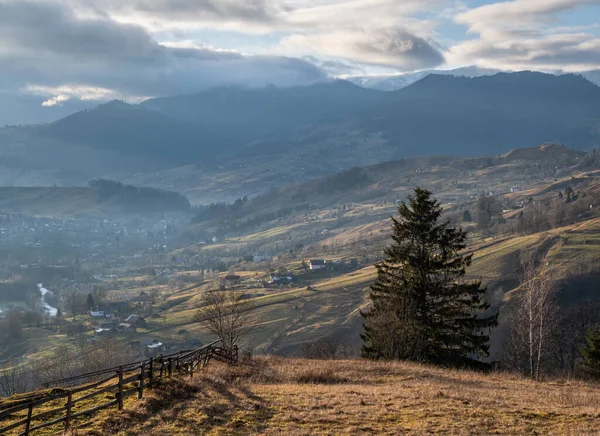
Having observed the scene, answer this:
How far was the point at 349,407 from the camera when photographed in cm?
2381

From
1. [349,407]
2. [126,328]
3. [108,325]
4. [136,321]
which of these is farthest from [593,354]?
[108,325]

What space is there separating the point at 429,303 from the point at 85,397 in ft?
95.4

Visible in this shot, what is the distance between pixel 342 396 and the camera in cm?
2603

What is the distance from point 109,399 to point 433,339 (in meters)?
26.5

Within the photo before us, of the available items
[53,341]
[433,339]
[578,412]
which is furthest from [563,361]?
[53,341]

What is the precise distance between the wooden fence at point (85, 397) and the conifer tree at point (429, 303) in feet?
53.0

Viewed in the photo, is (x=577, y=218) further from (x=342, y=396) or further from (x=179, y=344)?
(x=342, y=396)

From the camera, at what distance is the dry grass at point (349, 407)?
20.7 m

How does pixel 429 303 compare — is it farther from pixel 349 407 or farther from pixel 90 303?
pixel 90 303

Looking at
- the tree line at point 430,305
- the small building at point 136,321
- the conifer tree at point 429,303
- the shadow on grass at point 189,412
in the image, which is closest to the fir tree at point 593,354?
the tree line at point 430,305

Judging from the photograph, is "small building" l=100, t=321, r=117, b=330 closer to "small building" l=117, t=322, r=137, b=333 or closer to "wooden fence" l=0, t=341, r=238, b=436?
"small building" l=117, t=322, r=137, b=333

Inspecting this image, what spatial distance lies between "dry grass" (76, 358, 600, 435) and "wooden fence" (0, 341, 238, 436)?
930mm

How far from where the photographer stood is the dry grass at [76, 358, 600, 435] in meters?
20.7

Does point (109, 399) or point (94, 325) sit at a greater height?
point (109, 399)
